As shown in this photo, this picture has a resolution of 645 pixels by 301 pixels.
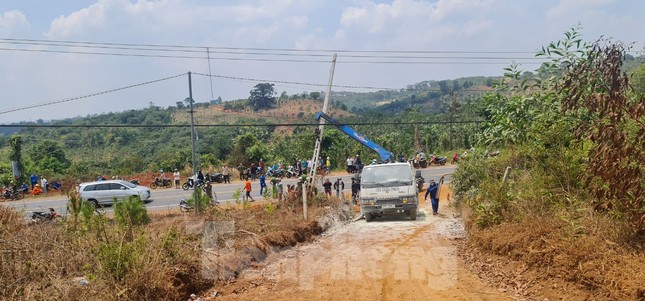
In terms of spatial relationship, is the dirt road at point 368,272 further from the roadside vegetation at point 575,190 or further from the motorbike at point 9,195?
the motorbike at point 9,195

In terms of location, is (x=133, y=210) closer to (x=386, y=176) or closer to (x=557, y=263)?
(x=386, y=176)

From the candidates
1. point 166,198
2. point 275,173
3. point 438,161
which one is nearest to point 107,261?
point 166,198

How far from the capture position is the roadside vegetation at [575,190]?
672 centimetres

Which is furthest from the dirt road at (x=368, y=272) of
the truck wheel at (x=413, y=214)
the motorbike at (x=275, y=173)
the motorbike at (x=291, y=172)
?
the motorbike at (x=291, y=172)

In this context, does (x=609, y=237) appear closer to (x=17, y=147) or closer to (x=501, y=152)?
→ (x=501, y=152)

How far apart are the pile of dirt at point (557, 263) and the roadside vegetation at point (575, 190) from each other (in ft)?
0.05

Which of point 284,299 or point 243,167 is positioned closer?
point 284,299

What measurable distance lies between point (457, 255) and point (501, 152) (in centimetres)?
612

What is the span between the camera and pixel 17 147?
123ft

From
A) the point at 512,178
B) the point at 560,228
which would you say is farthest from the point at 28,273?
the point at 512,178

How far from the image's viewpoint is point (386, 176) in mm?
16469

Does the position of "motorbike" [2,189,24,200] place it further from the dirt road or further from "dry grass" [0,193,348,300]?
the dirt road

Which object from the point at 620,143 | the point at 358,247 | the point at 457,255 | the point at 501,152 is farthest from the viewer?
the point at 501,152

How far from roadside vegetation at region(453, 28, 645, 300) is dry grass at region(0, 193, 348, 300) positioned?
17.7 feet
